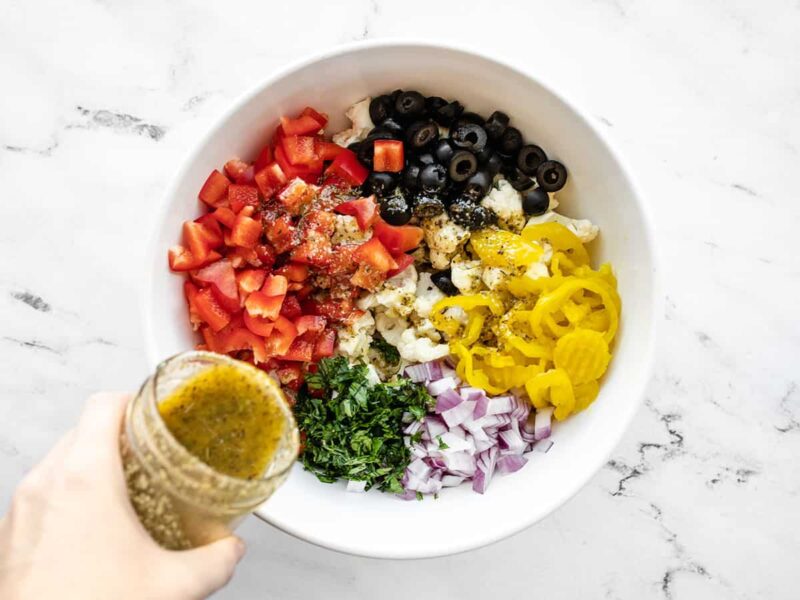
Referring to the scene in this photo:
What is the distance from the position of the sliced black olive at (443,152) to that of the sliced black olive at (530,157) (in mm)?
189

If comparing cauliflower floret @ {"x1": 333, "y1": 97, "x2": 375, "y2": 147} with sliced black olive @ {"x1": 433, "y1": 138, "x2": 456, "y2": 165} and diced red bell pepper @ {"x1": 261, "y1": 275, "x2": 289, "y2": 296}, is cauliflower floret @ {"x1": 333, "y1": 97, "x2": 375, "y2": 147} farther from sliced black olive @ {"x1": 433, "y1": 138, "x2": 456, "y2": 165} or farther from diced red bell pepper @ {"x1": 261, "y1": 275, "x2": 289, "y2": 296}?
diced red bell pepper @ {"x1": 261, "y1": 275, "x2": 289, "y2": 296}

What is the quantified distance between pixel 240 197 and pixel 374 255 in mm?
365

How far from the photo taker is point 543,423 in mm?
2098

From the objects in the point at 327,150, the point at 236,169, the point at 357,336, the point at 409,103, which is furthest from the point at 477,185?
the point at 236,169

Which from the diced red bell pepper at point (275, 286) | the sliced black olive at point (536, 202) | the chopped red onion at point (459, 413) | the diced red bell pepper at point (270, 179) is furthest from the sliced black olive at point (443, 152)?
the chopped red onion at point (459, 413)

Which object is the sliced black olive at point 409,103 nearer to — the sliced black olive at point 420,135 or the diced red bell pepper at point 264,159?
the sliced black olive at point 420,135

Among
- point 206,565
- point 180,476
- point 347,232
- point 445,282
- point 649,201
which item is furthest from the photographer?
point 649,201

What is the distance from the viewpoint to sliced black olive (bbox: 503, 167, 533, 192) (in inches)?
82.8

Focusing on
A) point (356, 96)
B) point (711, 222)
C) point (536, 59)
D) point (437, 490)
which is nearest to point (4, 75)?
point (356, 96)

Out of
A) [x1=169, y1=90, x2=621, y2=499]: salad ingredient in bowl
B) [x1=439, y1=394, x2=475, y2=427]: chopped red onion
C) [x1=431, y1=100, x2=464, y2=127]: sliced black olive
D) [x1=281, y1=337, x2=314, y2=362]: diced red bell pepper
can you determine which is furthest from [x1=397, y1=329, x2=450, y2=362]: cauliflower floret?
[x1=431, y1=100, x2=464, y2=127]: sliced black olive

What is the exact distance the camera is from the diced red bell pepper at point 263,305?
197 cm

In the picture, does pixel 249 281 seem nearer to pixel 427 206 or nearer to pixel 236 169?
pixel 236 169

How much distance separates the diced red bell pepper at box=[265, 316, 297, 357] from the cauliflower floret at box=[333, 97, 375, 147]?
50 centimetres

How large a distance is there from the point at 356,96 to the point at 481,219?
17.8 inches
